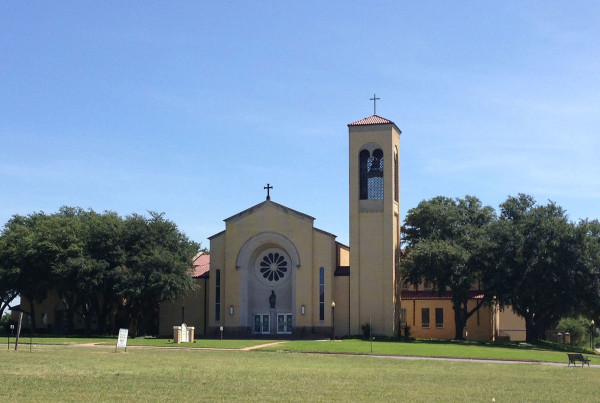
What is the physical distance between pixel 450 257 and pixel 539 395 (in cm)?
3381

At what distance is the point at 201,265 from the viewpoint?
67.8 metres

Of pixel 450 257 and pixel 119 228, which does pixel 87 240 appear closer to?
pixel 119 228

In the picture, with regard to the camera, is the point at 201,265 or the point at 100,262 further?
the point at 201,265

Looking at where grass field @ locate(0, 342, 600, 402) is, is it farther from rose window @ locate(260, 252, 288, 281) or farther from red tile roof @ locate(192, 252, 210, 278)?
red tile roof @ locate(192, 252, 210, 278)

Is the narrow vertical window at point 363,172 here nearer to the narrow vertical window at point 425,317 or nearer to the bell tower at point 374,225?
the bell tower at point 374,225

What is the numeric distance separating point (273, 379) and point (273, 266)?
35758 mm

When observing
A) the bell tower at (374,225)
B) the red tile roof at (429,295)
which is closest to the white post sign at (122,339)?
the bell tower at (374,225)

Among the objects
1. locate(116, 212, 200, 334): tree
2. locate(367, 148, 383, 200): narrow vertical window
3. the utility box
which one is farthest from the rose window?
the utility box

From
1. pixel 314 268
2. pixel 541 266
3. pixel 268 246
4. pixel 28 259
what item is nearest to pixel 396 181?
pixel 314 268

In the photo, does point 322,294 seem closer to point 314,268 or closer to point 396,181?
point 314,268

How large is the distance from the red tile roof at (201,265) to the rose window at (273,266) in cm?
581

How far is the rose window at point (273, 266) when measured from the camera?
5934cm

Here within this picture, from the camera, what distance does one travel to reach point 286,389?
21141 mm

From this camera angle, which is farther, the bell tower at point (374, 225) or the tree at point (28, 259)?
the tree at point (28, 259)
